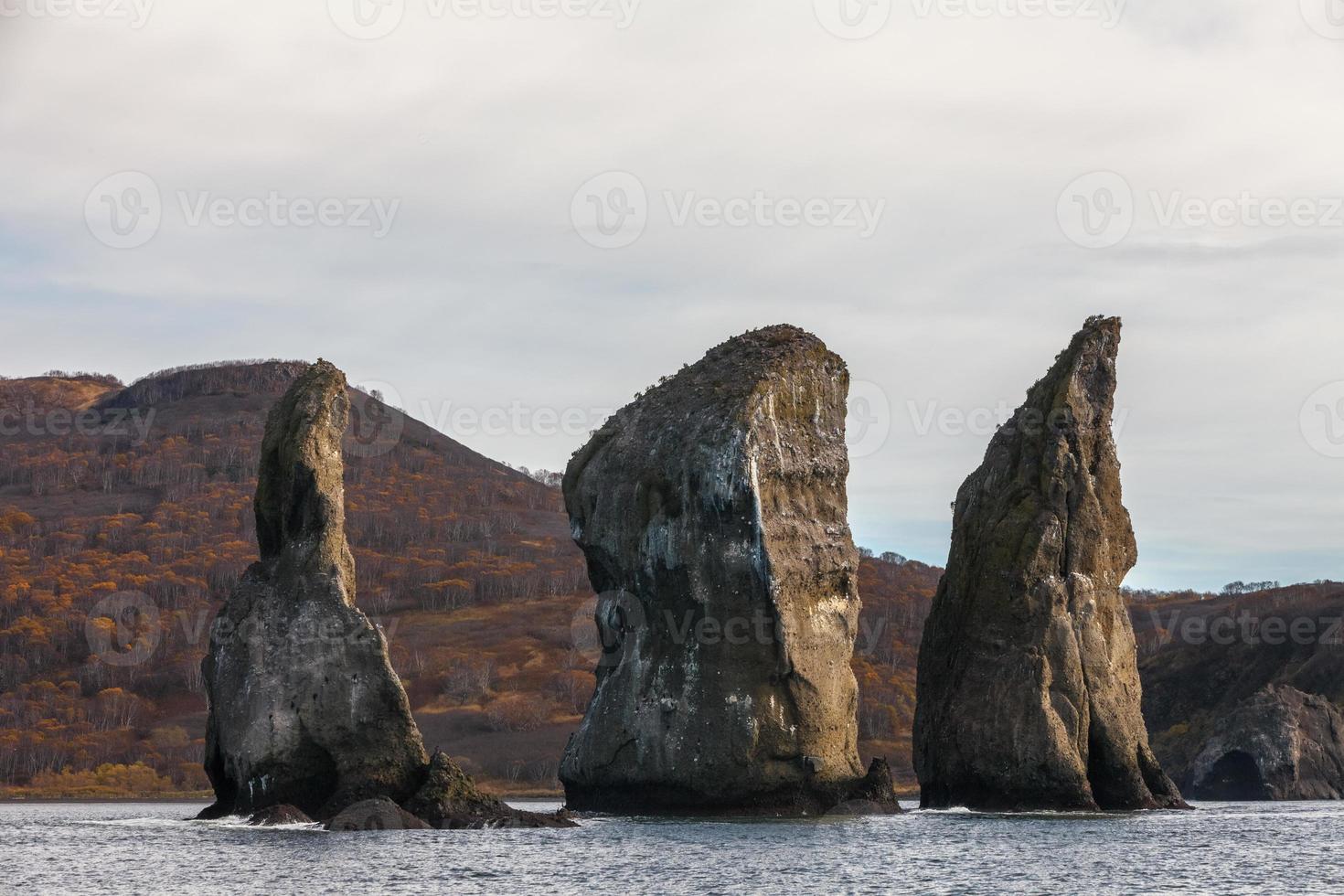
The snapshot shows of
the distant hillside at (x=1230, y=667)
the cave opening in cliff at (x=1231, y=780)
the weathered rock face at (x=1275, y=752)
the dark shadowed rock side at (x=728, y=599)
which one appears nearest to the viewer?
the dark shadowed rock side at (x=728, y=599)

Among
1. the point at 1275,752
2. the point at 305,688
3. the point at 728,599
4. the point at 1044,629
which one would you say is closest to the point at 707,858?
the point at 305,688

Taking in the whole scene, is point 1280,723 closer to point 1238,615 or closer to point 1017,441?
point 1017,441

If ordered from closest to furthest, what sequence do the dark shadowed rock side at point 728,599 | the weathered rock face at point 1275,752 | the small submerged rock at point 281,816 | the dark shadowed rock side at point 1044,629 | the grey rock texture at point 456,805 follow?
the small submerged rock at point 281,816 < the grey rock texture at point 456,805 < the dark shadowed rock side at point 728,599 < the dark shadowed rock side at point 1044,629 < the weathered rock face at point 1275,752

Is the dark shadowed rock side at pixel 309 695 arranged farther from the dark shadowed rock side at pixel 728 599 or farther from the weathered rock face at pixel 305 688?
the dark shadowed rock side at pixel 728 599

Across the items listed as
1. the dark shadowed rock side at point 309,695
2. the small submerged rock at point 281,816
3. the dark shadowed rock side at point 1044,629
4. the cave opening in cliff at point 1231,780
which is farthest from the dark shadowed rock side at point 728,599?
the cave opening in cliff at point 1231,780

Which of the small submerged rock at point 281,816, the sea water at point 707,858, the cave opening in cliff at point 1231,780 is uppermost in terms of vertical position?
the cave opening in cliff at point 1231,780

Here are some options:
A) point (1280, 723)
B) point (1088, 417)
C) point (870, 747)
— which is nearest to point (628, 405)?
point (1088, 417)

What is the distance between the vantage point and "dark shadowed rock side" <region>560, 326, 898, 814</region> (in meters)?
66.9

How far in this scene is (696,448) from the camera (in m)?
69.3

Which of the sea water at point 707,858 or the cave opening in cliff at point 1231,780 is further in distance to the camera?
the cave opening in cliff at point 1231,780

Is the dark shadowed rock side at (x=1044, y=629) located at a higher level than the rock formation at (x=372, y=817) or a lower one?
higher

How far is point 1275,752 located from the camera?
102 meters

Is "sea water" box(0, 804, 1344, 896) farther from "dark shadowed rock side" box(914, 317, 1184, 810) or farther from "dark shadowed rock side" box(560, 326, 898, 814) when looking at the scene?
"dark shadowed rock side" box(914, 317, 1184, 810)

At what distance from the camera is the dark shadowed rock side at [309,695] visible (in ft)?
189
